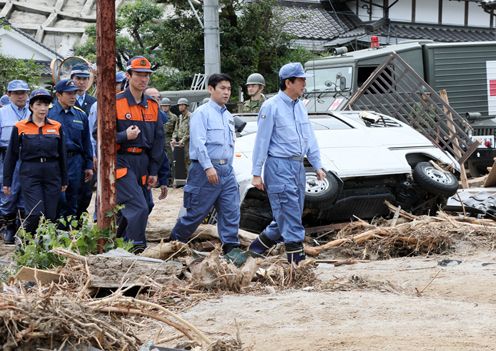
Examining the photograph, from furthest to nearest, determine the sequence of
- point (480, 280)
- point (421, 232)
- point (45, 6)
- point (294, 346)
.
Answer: point (45, 6), point (421, 232), point (480, 280), point (294, 346)

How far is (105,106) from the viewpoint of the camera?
8.03 meters

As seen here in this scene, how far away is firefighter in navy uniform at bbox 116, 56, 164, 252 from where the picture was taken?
8.17m

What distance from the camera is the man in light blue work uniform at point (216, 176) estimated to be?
28.3 ft

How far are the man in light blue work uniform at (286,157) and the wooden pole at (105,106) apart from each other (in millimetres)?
1207

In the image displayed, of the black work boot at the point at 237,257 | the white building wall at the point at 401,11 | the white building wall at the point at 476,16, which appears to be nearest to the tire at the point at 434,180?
the black work boot at the point at 237,257

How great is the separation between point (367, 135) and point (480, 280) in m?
3.33

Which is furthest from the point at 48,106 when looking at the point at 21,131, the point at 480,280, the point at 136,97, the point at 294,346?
the point at 294,346

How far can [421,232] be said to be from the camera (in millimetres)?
9258

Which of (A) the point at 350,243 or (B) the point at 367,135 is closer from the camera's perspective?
(A) the point at 350,243

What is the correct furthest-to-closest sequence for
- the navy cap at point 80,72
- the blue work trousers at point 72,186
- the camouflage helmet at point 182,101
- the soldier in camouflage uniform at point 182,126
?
1. the camouflage helmet at point 182,101
2. the soldier in camouflage uniform at point 182,126
3. the navy cap at point 80,72
4. the blue work trousers at point 72,186

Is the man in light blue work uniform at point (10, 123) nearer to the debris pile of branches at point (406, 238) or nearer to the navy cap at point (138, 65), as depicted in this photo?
the navy cap at point (138, 65)

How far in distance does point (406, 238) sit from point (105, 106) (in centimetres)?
316

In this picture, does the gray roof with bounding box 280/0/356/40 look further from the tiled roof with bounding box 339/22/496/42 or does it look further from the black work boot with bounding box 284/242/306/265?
the black work boot with bounding box 284/242/306/265

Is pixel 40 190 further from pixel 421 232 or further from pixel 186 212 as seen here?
pixel 421 232
